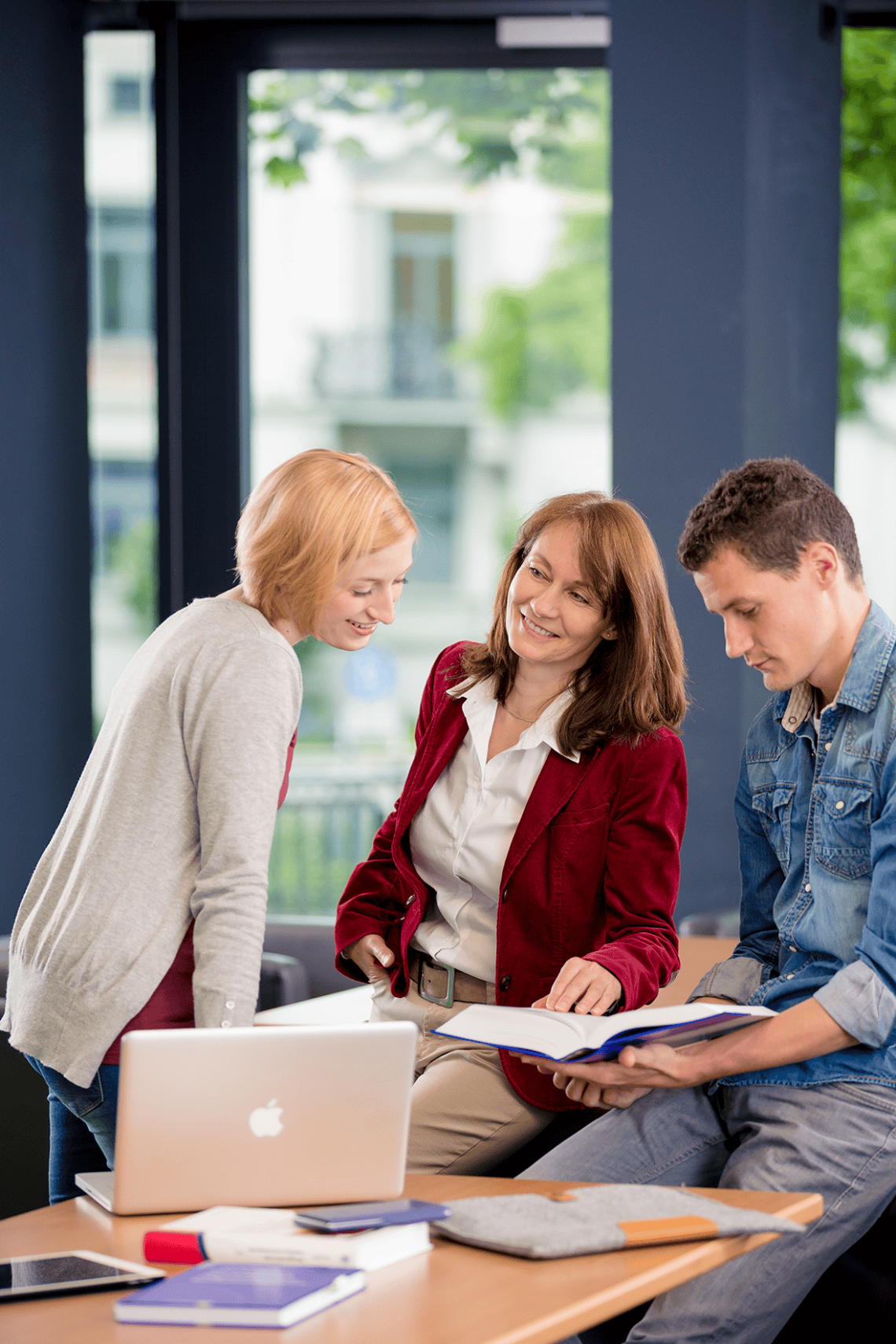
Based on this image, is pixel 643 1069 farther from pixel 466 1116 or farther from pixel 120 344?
pixel 120 344

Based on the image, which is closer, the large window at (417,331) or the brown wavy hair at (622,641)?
the brown wavy hair at (622,641)

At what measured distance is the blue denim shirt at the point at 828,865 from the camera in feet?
5.68

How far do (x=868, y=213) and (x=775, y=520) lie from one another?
234 cm

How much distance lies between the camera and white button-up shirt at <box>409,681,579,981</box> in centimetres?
203

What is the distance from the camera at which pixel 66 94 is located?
3.56 meters

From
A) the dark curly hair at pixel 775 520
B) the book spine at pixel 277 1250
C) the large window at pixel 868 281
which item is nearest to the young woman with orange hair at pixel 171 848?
the book spine at pixel 277 1250

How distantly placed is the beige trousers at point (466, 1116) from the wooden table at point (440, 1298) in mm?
578

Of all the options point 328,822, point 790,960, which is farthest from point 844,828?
point 328,822

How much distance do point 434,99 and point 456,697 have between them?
7.86 ft

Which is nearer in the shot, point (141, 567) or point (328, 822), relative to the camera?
point (141, 567)

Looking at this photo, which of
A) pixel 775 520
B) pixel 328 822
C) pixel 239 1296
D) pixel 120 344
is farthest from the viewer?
pixel 328 822

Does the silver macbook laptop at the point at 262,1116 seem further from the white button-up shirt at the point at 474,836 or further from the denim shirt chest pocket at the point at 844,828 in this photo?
the denim shirt chest pocket at the point at 844,828

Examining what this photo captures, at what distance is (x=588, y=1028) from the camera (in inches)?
61.8

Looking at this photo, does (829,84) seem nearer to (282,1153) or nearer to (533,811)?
(533,811)
